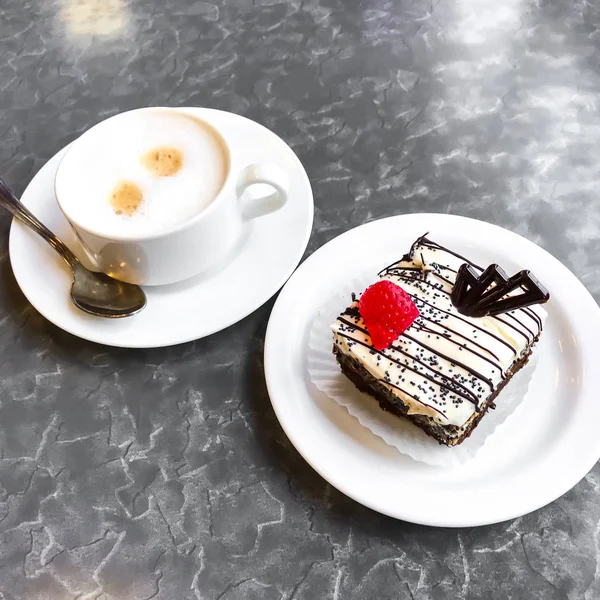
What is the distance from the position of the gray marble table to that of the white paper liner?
0.13 meters

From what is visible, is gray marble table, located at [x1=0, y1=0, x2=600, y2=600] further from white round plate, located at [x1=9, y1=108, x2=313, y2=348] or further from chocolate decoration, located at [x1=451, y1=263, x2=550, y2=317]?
chocolate decoration, located at [x1=451, y1=263, x2=550, y2=317]

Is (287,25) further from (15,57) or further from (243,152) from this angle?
(15,57)

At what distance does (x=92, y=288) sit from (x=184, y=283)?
189mm

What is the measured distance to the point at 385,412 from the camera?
1.22m

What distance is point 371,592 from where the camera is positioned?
107cm

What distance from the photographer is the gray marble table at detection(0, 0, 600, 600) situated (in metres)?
1.10

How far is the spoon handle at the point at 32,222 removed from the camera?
1345 mm

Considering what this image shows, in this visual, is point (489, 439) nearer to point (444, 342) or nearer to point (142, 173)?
point (444, 342)

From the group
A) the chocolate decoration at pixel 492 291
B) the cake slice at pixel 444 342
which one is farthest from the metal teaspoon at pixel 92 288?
the chocolate decoration at pixel 492 291

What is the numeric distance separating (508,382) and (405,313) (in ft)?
0.89

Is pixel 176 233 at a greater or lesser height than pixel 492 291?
greater

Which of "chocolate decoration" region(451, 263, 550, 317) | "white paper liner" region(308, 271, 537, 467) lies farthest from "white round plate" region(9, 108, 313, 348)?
"chocolate decoration" region(451, 263, 550, 317)

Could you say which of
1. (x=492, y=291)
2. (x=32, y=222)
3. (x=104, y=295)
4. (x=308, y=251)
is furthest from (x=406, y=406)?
(x=32, y=222)

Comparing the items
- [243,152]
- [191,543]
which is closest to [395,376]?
[191,543]
